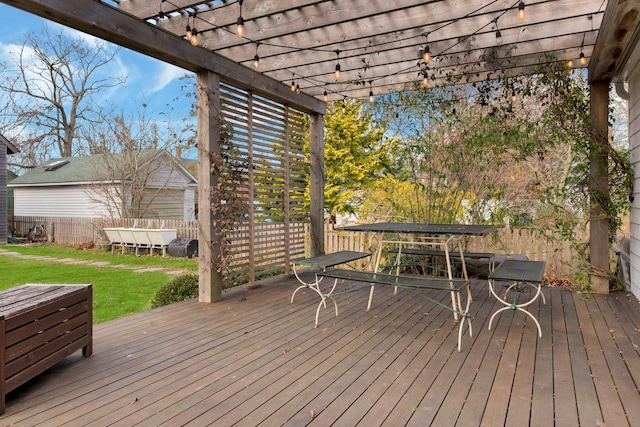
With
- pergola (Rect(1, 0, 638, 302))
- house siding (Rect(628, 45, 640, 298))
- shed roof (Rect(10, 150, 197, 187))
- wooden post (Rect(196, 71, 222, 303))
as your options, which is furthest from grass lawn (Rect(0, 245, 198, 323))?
house siding (Rect(628, 45, 640, 298))

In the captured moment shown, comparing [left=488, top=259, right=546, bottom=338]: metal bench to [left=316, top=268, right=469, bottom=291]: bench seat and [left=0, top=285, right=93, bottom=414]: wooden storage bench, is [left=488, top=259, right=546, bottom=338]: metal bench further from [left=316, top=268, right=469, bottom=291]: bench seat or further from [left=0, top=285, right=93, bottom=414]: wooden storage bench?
[left=0, top=285, right=93, bottom=414]: wooden storage bench

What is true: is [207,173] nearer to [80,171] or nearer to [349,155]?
[349,155]

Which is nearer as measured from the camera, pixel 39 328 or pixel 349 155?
Result: pixel 39 328

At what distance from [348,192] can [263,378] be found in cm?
744

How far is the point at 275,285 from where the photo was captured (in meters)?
5.41

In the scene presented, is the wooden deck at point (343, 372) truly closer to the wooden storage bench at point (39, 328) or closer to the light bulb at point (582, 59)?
the wooden storage bench at point (39, 328)

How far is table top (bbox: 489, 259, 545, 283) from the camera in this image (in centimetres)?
330

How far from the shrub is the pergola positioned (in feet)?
1.32

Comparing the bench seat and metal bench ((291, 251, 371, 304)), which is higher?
metal bench ((291, 251, 371, 304))

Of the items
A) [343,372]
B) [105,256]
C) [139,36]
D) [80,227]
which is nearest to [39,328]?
[343,372]

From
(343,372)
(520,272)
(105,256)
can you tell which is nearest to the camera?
(343,372)

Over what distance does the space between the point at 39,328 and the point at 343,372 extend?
182 cm

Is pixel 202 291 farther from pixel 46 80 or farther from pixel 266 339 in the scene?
pixel 46 80

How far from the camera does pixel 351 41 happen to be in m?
4.41
